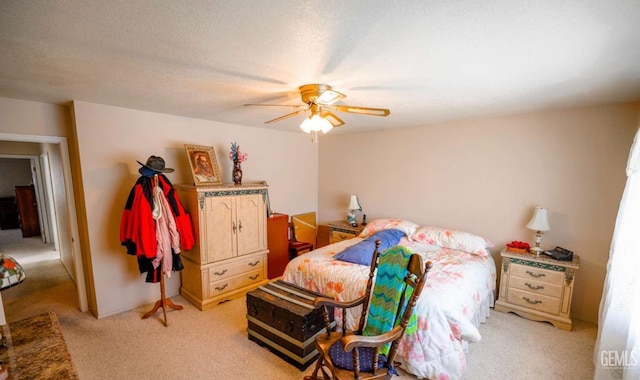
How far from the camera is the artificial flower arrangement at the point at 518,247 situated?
303 centimetres

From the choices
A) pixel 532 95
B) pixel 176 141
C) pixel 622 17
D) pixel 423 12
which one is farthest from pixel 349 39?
pixel 176 141

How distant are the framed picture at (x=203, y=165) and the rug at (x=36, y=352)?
1.89 meters

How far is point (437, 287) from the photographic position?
2211 mm

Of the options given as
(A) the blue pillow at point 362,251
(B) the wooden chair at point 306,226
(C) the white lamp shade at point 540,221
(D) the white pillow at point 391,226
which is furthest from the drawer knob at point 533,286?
(B) the wooden chair at point 306,226

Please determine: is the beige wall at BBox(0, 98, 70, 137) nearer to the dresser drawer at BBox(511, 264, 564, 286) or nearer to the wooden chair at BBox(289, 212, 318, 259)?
the wooden chair at BBox(289, 212, 318, 259)

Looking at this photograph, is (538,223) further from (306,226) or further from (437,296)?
(306,226)

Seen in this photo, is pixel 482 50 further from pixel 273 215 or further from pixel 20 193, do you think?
pixel 20 193

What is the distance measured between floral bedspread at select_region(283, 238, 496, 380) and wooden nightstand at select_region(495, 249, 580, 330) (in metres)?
0.17

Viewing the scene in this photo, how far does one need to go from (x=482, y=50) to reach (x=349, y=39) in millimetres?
814

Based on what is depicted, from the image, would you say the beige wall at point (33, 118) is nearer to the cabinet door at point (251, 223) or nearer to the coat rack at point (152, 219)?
the coat rack at point (152, 219)

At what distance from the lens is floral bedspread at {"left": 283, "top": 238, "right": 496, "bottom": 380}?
1989mm

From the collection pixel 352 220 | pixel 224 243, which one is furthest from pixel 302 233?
pixel 224 243

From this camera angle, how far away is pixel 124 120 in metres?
2.96

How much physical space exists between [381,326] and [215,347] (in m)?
1.68
